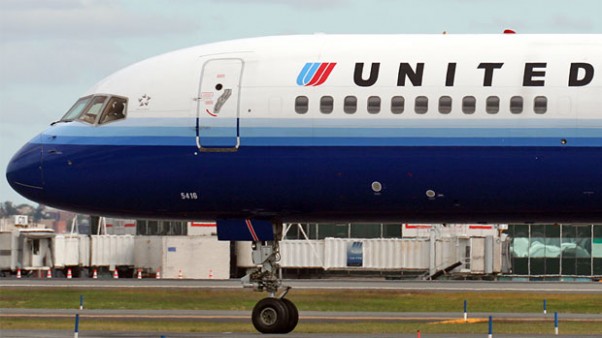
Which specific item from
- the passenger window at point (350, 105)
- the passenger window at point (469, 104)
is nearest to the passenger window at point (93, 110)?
the passenger window at point (350, 105)

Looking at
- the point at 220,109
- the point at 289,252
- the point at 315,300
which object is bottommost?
the point at 315,300

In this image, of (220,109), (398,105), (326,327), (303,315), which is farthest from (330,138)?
(303,315)

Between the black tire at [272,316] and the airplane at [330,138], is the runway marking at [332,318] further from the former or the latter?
the airplane at [330,138]

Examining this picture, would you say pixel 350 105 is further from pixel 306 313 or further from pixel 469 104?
pixel 306 313

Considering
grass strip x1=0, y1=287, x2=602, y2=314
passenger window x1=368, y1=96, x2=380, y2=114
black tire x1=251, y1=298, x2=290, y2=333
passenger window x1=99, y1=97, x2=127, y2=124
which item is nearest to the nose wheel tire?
black tire x1=251, y1=298, x2=290, y2=333

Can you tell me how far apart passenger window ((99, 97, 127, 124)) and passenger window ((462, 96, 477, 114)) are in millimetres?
8535

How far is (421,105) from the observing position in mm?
29734

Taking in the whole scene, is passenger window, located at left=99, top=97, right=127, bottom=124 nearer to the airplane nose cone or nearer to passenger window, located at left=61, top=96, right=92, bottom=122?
passenger window, located at left=61, top=96, right=92, bottom=122

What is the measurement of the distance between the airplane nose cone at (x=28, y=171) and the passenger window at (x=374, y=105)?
833 cm

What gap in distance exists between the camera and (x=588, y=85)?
29062 mm

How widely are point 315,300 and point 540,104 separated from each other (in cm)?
3768

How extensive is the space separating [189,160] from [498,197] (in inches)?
292

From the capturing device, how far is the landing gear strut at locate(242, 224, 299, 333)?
31891mm

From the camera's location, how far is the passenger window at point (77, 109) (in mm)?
32688
